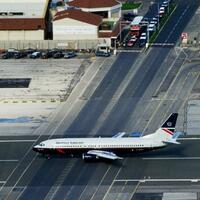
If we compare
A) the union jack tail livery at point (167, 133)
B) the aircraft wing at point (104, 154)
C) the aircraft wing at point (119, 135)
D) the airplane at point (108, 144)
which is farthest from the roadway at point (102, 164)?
the aircraft wing at point (119, 135)

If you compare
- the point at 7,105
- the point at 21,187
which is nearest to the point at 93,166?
the point at 21,187

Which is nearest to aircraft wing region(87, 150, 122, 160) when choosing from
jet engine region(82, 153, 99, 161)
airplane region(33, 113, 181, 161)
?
airplane region(33, 113, 181, 161)

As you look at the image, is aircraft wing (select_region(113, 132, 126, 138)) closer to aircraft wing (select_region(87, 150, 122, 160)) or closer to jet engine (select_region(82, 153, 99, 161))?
aircraft wing (select_region(87, 150, 122, 160))

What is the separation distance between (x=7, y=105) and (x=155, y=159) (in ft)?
133

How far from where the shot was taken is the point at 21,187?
153 metres

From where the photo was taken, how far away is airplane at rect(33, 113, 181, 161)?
161250 millimetres

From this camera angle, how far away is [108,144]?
16175 cm

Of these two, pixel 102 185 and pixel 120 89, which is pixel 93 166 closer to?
pixel 102 185

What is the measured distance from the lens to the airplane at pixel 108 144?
161 metres

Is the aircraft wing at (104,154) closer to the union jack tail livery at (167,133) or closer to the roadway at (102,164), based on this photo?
the roadway at (102,164)

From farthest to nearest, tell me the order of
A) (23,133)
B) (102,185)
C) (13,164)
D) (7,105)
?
(7,105) → (23,133) → (13,164) → (102,185)

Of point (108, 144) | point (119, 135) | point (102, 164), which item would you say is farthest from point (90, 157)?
point (119, 135)

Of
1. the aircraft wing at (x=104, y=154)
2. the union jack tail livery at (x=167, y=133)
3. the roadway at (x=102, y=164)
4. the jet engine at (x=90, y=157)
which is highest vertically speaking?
the union jack tail livery at (x=167, y=133)

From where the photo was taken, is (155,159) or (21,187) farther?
(155,159)
